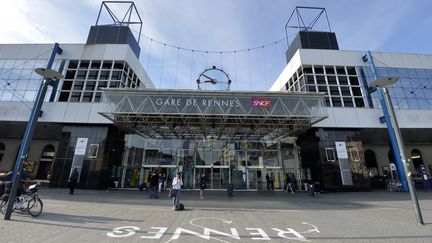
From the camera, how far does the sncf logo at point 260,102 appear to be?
18.7m

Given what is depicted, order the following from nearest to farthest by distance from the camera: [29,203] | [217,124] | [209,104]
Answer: [29,203]
[209,104]
[217,124]

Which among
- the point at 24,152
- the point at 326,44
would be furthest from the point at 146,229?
the point at 326,44

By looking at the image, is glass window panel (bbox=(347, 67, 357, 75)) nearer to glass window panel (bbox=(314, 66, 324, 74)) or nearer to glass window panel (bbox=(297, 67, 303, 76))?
glass window panel (bbox=(314, 66, 324, 74))

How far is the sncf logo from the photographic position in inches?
737

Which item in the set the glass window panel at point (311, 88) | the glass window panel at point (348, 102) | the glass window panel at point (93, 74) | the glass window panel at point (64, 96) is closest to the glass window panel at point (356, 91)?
the glass window panel at point (348, 102)

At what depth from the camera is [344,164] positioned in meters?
22.4

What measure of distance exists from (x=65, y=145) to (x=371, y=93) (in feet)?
108

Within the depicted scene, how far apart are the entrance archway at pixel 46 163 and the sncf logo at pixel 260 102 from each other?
94.0 ft

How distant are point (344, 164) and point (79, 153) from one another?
26416 millimetres

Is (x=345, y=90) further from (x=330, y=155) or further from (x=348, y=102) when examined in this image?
(x=330, y=155)

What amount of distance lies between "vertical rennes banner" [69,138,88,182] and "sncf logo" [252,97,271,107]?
16970mm

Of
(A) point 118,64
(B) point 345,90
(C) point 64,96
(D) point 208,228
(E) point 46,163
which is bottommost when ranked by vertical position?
(D) point 208,228

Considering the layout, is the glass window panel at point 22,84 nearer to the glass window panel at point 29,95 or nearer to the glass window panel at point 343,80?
the glass window panel at point 29,95

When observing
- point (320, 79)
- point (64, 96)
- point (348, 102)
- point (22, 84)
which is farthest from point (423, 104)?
point (22, 84)
